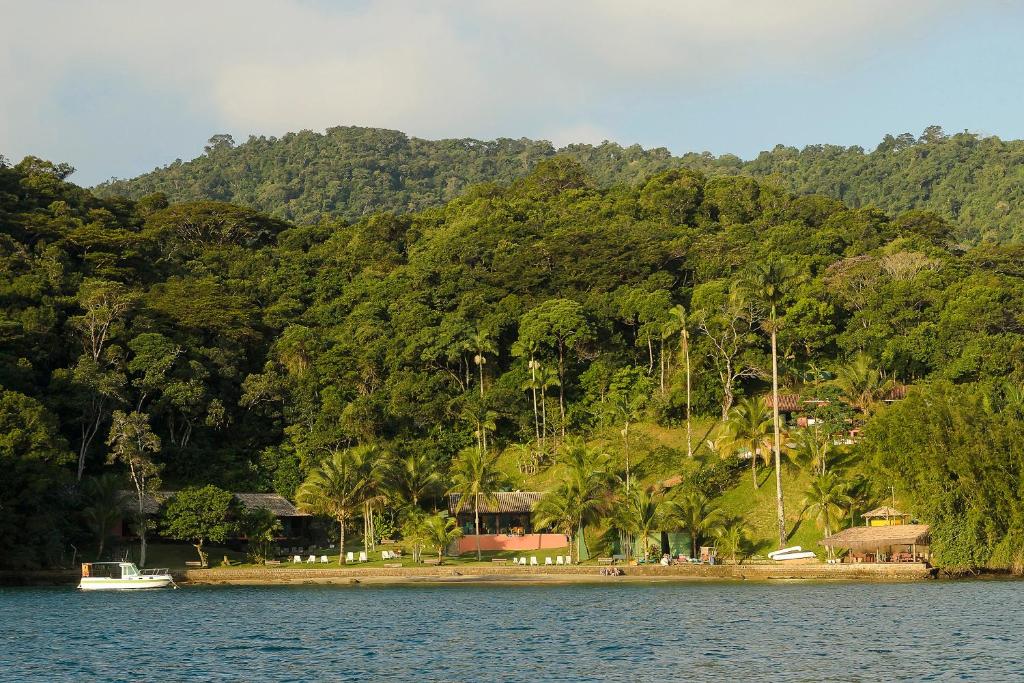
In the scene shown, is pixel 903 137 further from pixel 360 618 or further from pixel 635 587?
pixel 360 618

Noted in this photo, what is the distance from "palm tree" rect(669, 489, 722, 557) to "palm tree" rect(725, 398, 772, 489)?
589 centimetres

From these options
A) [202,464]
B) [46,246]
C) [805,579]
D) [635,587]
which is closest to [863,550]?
[805,579]

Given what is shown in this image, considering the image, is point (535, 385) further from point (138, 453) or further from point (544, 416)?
point (138, 453)

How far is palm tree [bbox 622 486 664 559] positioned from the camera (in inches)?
2437

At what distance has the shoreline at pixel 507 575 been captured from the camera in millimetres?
→ 56094

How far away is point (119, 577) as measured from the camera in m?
62.7

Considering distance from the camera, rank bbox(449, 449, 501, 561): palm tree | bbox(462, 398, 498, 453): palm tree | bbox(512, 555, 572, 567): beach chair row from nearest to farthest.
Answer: bbox(512, 555, 572, 567): beach chair row < bbox(449, 449, 501, 561): palm tree < bbox(462, 398, 498, 453): palm tree

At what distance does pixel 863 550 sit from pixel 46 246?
2404 inches

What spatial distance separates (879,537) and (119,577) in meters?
37.7

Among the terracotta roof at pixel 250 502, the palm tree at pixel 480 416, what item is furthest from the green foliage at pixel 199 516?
the palm tree at pixel 480 416

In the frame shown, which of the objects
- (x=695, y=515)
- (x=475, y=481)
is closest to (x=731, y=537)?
(x=695, y=515)

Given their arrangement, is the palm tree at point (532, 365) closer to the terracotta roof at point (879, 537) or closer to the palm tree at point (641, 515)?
the palm tree at point (641, 515)

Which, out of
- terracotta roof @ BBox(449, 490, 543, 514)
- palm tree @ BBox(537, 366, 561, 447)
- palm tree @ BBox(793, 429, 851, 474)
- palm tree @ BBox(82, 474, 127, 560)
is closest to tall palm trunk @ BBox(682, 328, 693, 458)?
palm tree @ BBox(793, 429, 851, 474)

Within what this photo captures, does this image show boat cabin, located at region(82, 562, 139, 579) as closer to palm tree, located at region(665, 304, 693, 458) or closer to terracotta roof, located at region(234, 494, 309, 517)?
terracotta roof, located at region(234, 494, 309, 517)
